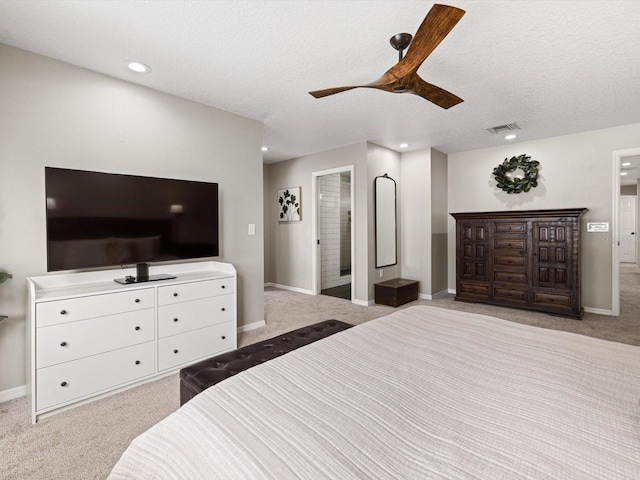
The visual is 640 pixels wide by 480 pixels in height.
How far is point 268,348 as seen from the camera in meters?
2.01

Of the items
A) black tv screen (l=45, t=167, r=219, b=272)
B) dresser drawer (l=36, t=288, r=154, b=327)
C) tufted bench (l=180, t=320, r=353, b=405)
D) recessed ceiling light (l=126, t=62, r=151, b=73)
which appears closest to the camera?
tufted bench (l=180, t=320, r=353, b=405)

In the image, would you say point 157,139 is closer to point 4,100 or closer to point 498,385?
point 4,100

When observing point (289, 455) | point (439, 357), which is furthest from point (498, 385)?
point (289, 455)

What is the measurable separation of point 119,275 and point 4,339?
0.80m

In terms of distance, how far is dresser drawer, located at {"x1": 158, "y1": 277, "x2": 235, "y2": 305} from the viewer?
2490 mm

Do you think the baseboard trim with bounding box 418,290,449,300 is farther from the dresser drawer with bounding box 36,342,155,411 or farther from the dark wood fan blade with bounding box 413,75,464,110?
the dresser drawer with bounding box 36,342,155,411

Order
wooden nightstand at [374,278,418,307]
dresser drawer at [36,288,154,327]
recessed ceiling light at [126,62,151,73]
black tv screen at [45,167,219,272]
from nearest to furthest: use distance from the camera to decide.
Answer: dresser drawer at [36,288,154,327], black tv screen at [45,167,219,272], recessed ceiling light at [126,62,151,73], wooden nightstand at [374,278,418,307]

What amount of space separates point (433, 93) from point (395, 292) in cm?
298

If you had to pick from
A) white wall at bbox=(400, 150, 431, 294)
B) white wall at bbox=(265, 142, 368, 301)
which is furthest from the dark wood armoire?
white wall at bbox=(265, 142, 368, 301)

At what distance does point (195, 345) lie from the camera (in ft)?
8.82

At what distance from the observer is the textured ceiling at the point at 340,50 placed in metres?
1.86

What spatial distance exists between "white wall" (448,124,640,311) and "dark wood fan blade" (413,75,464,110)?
3.15m

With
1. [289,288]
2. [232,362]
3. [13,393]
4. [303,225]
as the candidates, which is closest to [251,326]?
[232,362]

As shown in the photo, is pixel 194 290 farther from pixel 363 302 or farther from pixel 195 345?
pixel 363 302
